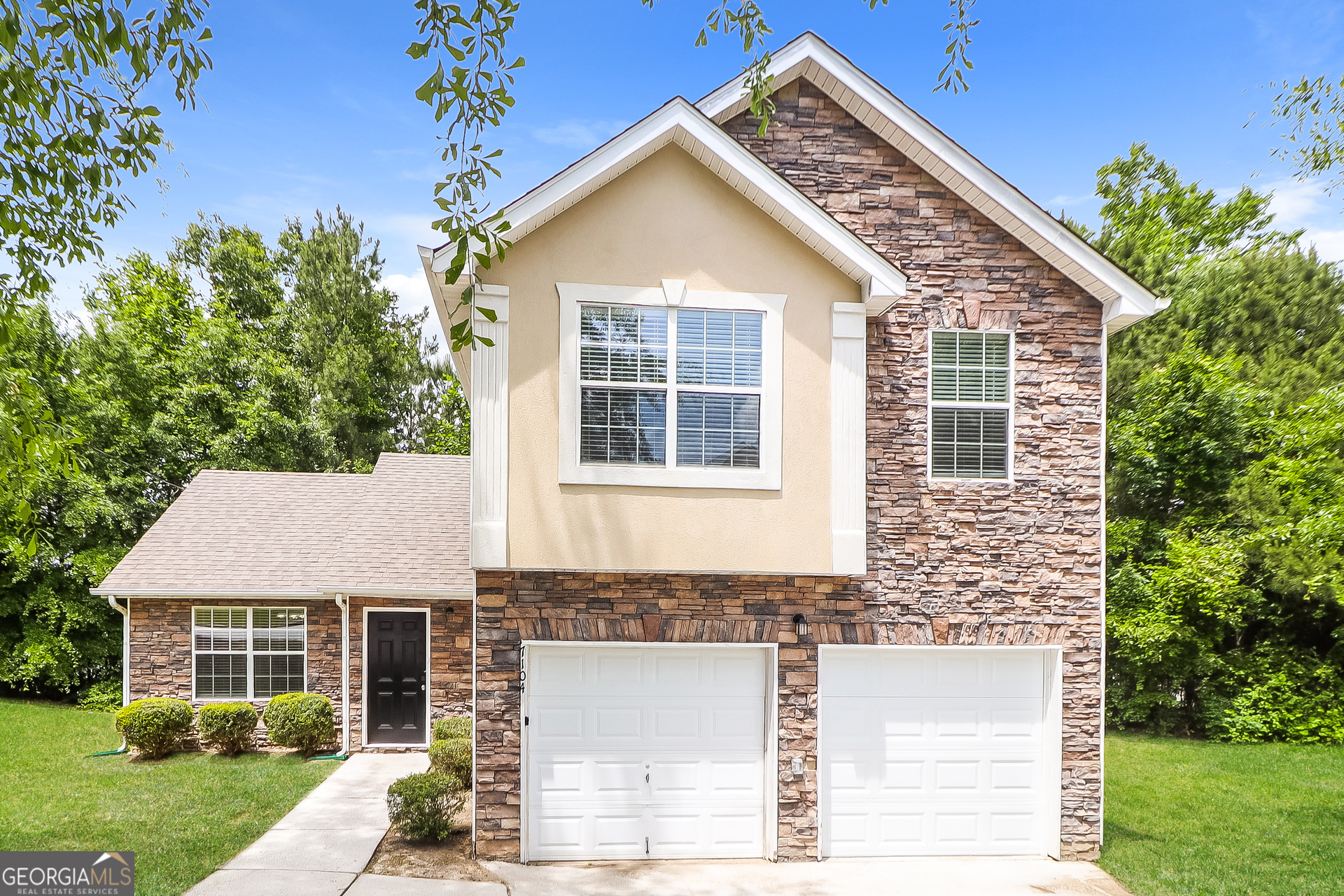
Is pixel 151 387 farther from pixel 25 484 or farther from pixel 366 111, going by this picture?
pixel 25 484

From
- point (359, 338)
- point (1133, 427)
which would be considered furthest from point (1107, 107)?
point (359, 338)

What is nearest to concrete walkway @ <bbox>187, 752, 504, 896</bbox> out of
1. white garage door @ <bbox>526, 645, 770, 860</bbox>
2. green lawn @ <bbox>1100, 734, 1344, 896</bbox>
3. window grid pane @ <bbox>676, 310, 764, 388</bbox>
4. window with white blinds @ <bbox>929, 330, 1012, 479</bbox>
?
white garage door @ <bbox>526, 645, 770, 860</bbox>

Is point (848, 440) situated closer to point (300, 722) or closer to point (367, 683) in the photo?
point (367, 683)

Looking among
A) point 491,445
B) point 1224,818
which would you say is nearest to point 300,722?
point 491,445

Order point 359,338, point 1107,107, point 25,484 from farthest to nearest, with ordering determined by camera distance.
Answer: point 359,338 → point 1107,107 → point 25,484

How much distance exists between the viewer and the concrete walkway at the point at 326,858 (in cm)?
701

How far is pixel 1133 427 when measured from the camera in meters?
16.1

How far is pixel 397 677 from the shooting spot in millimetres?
13125

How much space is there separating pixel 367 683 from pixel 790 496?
866 centimetres

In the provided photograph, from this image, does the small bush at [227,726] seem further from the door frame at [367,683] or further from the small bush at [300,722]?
the door frame at [367,683]

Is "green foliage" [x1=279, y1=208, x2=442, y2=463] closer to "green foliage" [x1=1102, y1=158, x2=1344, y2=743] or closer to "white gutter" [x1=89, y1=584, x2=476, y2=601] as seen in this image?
"white gutter" [x1=89, y1=584, x2=476, y2=601]

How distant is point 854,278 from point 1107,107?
1096cm

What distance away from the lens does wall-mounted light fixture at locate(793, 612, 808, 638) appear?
26.4 feet
